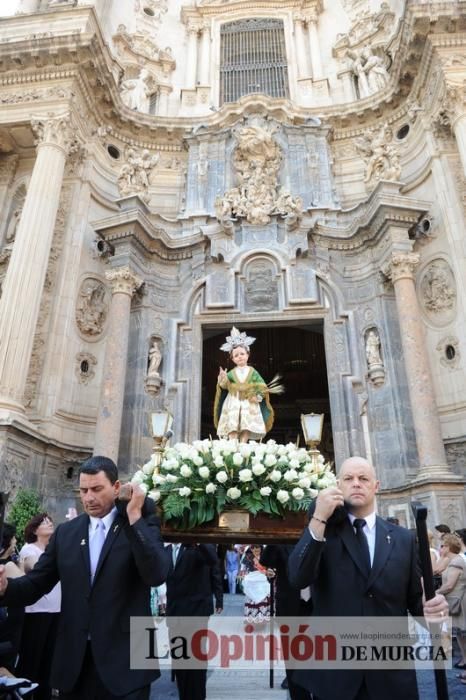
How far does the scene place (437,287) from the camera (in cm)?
1436

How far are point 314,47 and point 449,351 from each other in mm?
14915

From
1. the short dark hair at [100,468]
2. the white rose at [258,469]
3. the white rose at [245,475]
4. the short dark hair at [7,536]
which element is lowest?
the short dark hair at [7,536]

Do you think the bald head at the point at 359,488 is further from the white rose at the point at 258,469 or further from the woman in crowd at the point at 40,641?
the woman in crowd at the point at 40,641

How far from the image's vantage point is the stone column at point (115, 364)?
41.5 ft

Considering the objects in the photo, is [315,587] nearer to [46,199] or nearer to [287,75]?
[46,199]

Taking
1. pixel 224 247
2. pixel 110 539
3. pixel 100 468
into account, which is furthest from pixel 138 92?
pixel 110 539

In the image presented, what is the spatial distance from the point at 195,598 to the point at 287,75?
20649 millimetres

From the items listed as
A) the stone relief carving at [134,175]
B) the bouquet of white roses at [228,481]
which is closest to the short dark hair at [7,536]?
the bouquet of white roses at [228,481]

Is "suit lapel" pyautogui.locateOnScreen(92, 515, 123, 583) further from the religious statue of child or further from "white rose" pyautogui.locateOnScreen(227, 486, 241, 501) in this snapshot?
the religious statue of child

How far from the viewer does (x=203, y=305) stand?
1554 centimetres

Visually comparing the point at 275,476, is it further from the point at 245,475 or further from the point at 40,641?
the point at 40,641

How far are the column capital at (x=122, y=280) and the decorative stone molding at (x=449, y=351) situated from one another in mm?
8638

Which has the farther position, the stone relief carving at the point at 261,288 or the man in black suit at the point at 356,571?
the stone relief carving at the point at 261,288

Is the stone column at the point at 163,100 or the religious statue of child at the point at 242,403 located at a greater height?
the stone column at the point at 163,100
